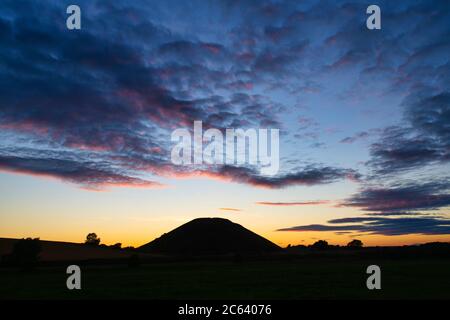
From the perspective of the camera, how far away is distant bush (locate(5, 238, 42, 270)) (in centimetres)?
8094

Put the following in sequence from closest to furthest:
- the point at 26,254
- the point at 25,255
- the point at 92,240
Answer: the point at 25,255 < the point at 26,254 < the point at 92,240

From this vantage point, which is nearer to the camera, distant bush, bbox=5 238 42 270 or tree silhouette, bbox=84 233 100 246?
distant bush, bbox=5 238 42 270

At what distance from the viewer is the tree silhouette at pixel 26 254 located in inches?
3187

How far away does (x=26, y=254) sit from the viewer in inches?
3248

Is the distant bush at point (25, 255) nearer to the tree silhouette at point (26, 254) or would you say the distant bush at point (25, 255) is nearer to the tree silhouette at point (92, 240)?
the tree silhouette at point (26, 254)

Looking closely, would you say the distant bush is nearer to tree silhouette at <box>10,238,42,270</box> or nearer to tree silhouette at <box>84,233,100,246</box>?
tree silhouette at <box>10,238,42,270</box>

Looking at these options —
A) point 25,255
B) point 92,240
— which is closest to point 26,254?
point 25,255

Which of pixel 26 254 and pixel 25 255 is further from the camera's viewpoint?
pixel 26 254

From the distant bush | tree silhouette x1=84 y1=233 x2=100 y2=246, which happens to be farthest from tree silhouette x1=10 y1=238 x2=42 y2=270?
tree silhouette x1=84 y1=233 x2=100 y2=246

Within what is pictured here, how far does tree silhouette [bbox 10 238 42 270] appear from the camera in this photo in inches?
3187

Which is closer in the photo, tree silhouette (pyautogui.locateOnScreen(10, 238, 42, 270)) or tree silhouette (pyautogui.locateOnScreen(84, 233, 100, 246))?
tree silhouette (pyautogui.locateOnScreen(10, 238, 42, 270))

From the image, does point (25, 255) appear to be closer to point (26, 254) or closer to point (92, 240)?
point (26, 254)

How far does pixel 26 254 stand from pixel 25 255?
274 mm
